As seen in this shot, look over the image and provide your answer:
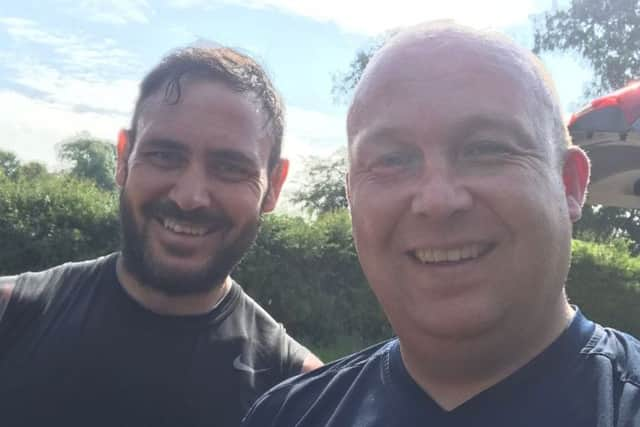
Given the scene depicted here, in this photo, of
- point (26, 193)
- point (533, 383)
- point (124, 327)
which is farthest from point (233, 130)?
point (26, 193)

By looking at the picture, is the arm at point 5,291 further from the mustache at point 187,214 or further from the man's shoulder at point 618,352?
the man's shoulder at point 618,352

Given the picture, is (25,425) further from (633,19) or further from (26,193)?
(633,19)

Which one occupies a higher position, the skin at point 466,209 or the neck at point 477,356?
the skin at point 466,209

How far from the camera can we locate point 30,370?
2.03 meters

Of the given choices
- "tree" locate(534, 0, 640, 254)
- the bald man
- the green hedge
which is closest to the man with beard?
the bald man

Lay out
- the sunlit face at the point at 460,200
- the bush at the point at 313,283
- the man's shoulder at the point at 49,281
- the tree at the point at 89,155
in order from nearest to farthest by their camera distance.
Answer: the sunlit face at the point at 460,200, the man's shoulder at the point at 49,281, the bush at the point at 313,283, the tree at the point at 89,155

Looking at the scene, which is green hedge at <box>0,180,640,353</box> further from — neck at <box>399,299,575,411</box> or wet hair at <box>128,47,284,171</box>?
neck at <box>399,299,575,411</box>

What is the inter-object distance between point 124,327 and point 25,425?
1.39ft

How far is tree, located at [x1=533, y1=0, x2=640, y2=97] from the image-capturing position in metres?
21.0

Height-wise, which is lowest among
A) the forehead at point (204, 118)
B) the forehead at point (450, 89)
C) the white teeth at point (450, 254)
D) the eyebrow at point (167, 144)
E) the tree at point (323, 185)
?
the tree at point (323, 185)

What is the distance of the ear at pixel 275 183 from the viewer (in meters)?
2.50

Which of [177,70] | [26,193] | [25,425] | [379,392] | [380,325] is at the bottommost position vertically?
[380,325]

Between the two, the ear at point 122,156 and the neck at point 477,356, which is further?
the ear at point 122,156

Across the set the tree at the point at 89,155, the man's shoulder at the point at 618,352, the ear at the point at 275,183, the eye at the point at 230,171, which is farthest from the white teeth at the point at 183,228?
the tree at the point at 89,155
